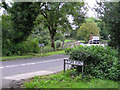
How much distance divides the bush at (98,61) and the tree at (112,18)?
74 centimetres

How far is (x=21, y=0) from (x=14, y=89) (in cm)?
1390

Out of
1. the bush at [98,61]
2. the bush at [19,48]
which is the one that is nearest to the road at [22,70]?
the bush at [98,61]

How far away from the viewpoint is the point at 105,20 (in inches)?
296

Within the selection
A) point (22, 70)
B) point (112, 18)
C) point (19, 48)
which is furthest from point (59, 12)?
point (112, 18)

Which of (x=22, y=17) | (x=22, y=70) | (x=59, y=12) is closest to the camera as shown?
(x=22, y=70)

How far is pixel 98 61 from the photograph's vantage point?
25.2 ft

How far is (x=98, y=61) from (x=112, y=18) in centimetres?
207

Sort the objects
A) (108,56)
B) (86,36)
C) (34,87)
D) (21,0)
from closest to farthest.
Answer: (34,87) → (108,56) → (86,36) → (21,0)

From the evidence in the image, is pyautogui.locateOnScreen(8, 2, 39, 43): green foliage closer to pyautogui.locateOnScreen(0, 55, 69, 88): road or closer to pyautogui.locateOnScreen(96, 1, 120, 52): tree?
pyautogui.locateOnScreen(0, 55, 69, 88): road

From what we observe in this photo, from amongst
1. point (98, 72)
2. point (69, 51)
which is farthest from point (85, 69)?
point (69, 51)

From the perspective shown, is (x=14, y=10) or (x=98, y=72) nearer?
(x=98, y=72)

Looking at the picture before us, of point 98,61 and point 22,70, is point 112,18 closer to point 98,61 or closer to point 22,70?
point 98,61

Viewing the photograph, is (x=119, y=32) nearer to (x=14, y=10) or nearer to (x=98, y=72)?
(x=98, y=72)

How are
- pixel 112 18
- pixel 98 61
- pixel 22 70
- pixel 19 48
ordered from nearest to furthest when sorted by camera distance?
pixel 112 18 < pixel 98 61 < pixel 22 70 < pixel 19 48
